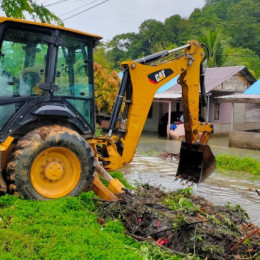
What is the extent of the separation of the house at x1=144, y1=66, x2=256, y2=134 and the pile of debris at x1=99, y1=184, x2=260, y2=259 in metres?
18.7

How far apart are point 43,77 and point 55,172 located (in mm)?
1446

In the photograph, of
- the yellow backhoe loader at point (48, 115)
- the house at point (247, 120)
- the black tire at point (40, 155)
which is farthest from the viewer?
the house at point (247, 120)

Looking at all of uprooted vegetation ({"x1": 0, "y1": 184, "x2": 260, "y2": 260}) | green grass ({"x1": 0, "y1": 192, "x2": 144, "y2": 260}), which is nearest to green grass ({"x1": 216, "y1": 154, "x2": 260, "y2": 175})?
uprooted vegetation ({"x1": 0, "y1": 184, "x2": 260, "y2": 260})

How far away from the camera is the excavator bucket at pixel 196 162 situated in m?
8.14

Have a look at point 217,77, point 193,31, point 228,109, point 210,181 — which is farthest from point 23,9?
point 193,31

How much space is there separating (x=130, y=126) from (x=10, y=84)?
2.34 meters

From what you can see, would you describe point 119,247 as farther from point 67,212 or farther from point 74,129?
point 74,129

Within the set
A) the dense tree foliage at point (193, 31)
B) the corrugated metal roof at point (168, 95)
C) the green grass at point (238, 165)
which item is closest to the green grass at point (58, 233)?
the green grass at point (238, 165)

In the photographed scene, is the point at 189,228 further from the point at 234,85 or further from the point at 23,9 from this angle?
the point at 234,85

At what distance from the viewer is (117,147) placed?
707cm

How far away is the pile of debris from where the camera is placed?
167 inches

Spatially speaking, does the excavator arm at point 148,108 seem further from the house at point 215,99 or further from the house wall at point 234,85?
the house wall at point 234,85

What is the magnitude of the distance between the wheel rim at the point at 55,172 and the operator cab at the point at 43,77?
520 mm

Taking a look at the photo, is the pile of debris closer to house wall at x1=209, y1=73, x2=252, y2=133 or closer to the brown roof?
the brown roof
